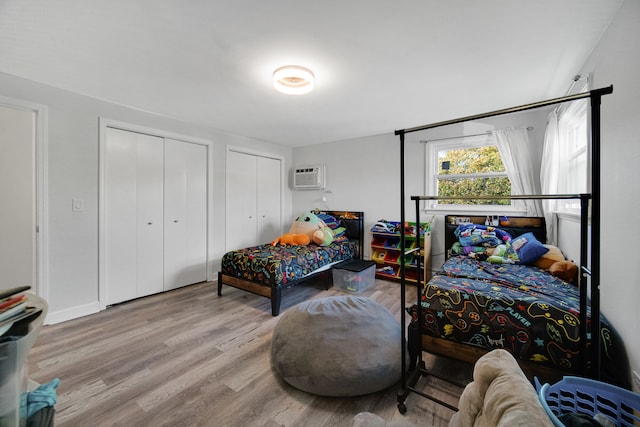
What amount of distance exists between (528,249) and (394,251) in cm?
170

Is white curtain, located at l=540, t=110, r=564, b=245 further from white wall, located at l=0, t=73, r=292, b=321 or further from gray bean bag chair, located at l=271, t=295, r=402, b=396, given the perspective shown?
white wall, located at l=0, t=73, r=292, b=321

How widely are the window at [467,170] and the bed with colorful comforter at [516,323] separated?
1.75m

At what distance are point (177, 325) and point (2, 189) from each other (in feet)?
→ 7.94

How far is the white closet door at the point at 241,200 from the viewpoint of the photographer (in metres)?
4.21

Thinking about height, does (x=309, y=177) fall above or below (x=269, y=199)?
above

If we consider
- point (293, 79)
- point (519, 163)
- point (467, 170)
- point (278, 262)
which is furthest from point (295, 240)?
point (519, 163)

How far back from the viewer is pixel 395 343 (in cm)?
175

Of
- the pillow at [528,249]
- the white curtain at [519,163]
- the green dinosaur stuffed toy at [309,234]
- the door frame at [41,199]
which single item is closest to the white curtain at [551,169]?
the white curtain at [519,163]

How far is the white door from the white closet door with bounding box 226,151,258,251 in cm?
217

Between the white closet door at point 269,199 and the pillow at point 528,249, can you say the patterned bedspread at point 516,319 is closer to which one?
the pillow at point 528,249

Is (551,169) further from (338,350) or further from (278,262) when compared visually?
(278,262)

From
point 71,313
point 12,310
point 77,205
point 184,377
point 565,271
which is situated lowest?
point 184,377

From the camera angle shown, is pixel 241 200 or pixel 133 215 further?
pixel 241 200

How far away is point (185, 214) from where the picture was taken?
3664mm
